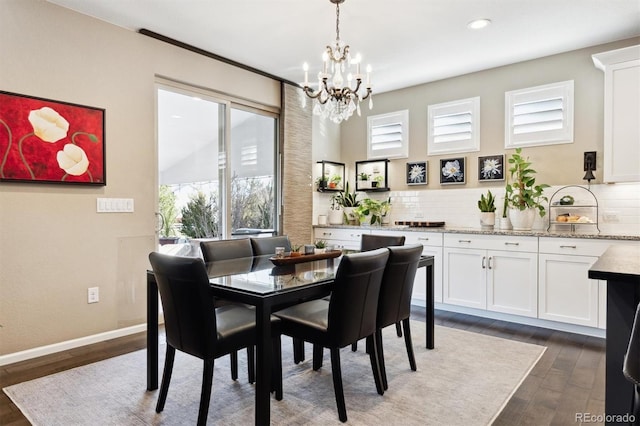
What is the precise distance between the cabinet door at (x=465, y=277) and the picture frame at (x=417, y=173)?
1194mm

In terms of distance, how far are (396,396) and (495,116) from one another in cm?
351

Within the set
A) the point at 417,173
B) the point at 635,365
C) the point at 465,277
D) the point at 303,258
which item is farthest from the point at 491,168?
the point at 635,365

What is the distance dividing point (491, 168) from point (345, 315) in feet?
10.7

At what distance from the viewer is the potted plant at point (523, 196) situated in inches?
162

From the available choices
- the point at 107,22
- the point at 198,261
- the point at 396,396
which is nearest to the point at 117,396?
the point at 198,261

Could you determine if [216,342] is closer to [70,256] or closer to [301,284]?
[301,284]

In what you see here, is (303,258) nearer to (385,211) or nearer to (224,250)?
(224,250)

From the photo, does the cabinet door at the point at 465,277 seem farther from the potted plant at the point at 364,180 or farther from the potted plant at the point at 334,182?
the potted plant at the point at 334,182

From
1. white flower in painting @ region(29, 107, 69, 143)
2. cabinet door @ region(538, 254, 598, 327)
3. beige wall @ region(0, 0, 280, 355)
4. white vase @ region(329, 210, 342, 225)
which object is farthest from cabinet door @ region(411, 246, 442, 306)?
white flower in painting @ region(29, 107, 69, 143)

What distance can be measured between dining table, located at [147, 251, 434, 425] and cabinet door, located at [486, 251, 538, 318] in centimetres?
137

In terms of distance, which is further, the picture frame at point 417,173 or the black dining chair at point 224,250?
the picture frame at point 417,173

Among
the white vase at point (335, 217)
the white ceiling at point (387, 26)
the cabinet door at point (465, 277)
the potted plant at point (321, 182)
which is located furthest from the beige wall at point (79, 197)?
the cabinet door at point (465, 277)

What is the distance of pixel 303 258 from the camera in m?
2.77

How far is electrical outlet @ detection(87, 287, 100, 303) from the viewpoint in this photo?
3.34 m
